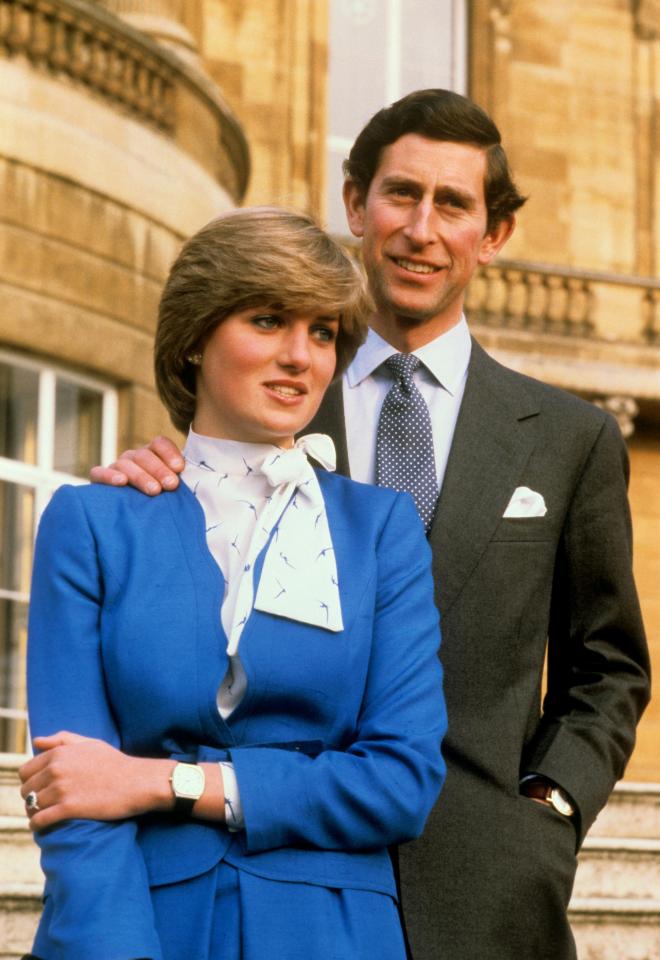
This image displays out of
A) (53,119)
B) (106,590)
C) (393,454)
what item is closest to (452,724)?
(393,454)

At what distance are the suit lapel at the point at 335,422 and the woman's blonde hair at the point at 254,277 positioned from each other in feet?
1.90

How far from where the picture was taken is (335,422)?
3.47 metres

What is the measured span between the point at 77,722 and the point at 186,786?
17cm

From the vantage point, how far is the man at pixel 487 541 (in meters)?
3.17

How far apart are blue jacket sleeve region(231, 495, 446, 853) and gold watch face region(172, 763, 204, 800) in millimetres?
50

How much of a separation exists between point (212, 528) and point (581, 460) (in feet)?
3.01

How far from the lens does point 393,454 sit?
11.1 feet

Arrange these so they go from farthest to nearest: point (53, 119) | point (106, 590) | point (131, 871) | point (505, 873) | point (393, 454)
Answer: point (53, 119) → point (393, 454) → point (505, 873) → point (106, 590) → point (131, 871)

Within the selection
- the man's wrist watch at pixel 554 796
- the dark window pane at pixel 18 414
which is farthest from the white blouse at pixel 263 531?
the dark window pane at pixel 18 414

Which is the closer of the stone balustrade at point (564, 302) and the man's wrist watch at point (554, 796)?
the man's wrist watch at point (554, 796)

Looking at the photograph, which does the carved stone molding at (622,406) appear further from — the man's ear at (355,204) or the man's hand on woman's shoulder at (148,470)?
the man's hand on woman's shoulder at (148,470)

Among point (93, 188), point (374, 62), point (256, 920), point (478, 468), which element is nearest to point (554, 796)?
point (478, 468)

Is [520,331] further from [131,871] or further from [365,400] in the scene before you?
[131,871]

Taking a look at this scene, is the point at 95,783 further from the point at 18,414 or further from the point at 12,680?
the point at 18,414
